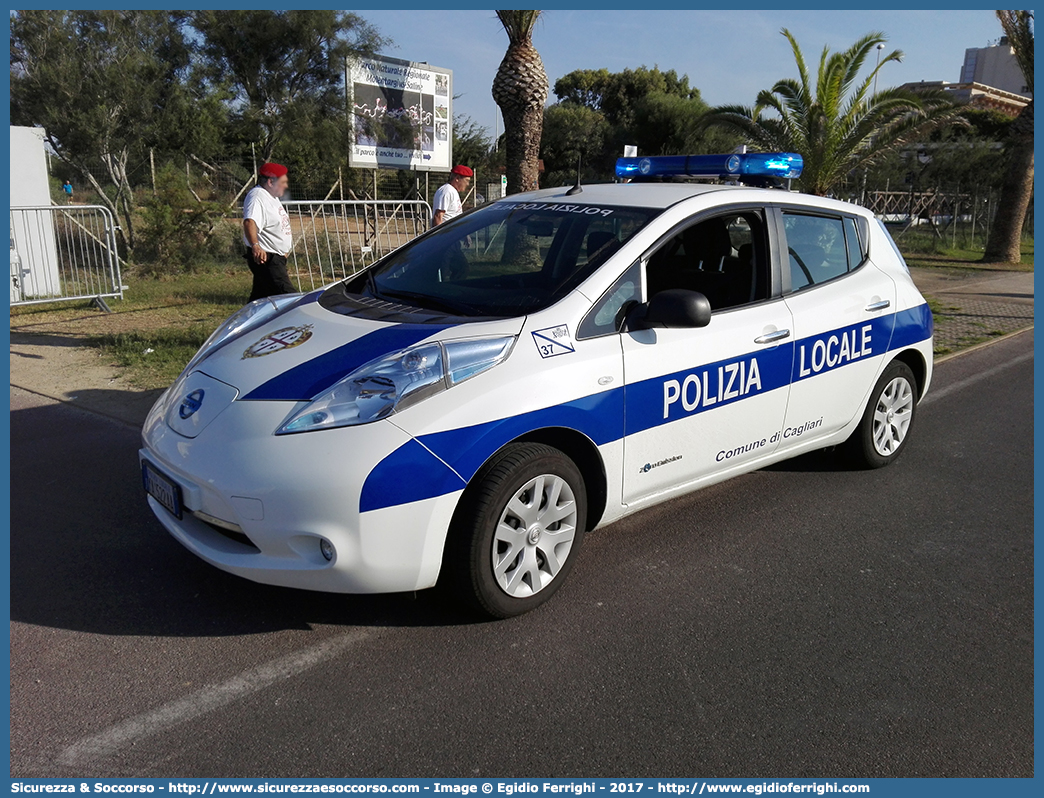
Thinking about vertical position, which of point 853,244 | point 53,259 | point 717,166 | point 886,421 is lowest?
point 886,421

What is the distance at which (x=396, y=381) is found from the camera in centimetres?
335

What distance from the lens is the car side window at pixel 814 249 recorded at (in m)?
4.77

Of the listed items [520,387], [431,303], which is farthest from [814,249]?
[520,387]

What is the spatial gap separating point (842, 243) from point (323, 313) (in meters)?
3.05

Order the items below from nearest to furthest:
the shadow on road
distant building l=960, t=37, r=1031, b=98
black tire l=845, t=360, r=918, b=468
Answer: the shadow on road
black tire l=845, t=360, r=918, b=468
distant building l=960, t=37, r=1031, b=98

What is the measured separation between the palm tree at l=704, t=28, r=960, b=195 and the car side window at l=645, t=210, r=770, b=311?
37.6ft

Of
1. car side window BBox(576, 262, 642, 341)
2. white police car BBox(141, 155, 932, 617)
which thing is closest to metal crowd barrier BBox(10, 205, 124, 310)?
white police car BBox(141, 155, 932, 617)

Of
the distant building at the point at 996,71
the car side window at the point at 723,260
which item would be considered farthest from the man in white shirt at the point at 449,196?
the distant building at the point at 996,71

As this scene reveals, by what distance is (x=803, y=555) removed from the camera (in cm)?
431

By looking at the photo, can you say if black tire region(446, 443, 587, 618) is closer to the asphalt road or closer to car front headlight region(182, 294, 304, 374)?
the asphalt road

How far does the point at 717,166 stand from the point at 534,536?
2.95m

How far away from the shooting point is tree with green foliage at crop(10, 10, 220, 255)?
13.5 m

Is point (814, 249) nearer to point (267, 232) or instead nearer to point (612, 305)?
point (612, 305)
